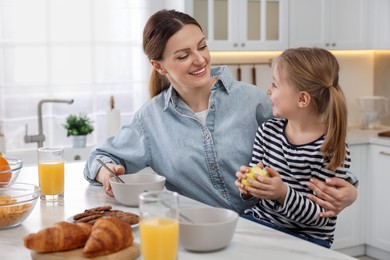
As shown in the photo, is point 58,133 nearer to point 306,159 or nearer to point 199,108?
point 199,108

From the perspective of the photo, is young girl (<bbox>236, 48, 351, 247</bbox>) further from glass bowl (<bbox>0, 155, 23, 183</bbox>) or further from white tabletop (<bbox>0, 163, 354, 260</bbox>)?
glass bowl (<bbox>0, 155, 23, 183</bbox>)

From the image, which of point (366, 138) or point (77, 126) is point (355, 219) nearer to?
point (366, 138)

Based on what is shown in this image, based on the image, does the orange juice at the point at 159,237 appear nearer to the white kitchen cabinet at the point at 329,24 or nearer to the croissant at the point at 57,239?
the croissant at the point at 57,239

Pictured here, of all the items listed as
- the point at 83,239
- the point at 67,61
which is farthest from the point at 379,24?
the point at 83,239

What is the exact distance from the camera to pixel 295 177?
2.03 metres

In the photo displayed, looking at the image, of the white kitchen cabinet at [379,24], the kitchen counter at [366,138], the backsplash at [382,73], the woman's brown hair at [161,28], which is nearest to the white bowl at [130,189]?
the woman's brown hair at [161,28]

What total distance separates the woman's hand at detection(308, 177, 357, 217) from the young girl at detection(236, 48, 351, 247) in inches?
1.5

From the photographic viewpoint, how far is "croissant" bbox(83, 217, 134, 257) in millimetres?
1393

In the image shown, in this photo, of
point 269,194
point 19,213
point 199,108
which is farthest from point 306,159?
point 19,213

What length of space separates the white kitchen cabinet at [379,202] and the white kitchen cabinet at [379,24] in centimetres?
81

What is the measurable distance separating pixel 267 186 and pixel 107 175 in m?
0.61

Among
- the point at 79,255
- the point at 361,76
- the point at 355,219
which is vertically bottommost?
the point at 355,219

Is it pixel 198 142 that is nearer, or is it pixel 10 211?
pixel 10 211

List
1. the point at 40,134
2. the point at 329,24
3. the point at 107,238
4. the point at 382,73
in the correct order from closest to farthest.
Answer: the point at 107,238 → the point at 40,134 → the point at 329,24 → the point at 382,73
